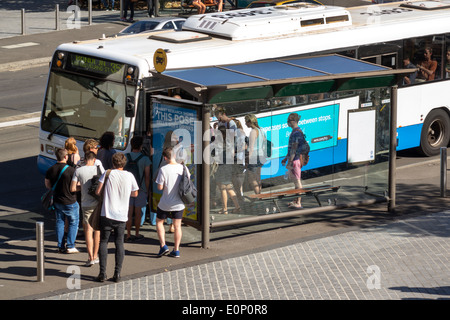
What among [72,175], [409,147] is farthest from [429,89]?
[72,175]

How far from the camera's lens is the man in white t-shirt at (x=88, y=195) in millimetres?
11883

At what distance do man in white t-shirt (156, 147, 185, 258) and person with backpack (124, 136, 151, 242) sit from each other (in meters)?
0.87

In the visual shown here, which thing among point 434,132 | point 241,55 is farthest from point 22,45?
point 241,55

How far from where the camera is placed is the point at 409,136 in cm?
1780

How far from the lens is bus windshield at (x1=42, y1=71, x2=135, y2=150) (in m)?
13.7

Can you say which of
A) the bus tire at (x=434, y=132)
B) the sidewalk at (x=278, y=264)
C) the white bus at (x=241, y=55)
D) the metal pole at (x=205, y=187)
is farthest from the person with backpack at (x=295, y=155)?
the bus tire at (x=434, y=132)

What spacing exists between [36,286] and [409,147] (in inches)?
366

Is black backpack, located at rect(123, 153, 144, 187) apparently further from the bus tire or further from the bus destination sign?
the bus tire

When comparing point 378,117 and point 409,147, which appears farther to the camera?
point 409,147

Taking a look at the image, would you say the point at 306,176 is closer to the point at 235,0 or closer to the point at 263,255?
the point at 263,255

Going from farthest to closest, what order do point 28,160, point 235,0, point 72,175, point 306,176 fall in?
point 235,0 < point 28,160 < point 306,176 < point 72,175

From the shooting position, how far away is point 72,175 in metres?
12.2

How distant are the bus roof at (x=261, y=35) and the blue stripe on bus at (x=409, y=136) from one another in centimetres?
186

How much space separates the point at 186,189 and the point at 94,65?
10.7 ft
